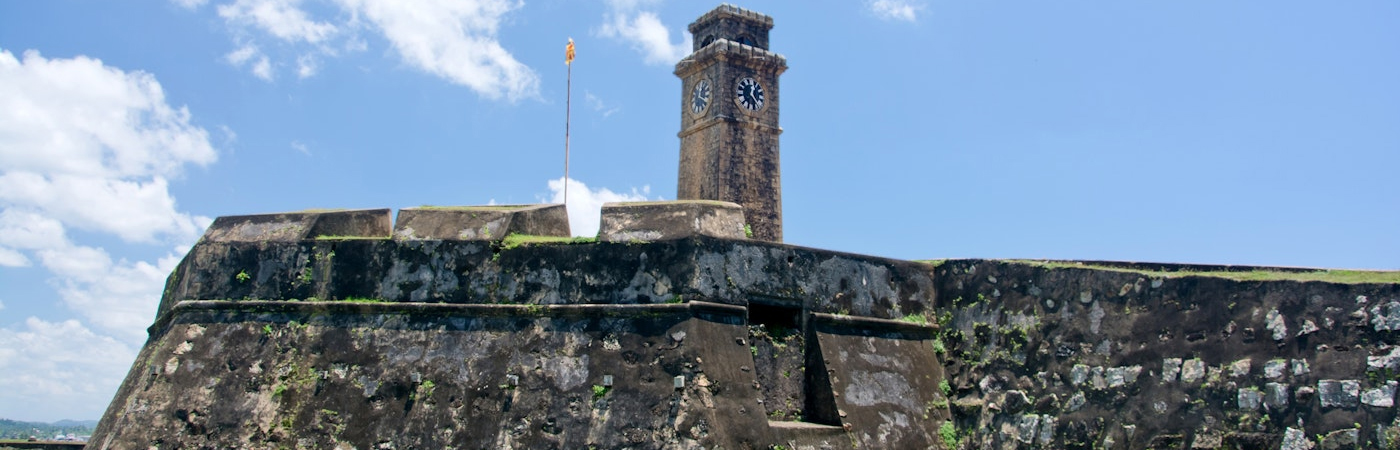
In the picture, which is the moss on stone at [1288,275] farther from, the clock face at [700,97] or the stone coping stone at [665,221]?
the clock face at [700,97]

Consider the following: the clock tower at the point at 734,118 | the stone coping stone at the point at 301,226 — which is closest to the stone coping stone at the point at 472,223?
the stone coping stone at the point at 301,226

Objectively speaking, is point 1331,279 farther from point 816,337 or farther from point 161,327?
point 161,327

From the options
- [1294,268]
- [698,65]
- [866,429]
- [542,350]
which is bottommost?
[866,429]

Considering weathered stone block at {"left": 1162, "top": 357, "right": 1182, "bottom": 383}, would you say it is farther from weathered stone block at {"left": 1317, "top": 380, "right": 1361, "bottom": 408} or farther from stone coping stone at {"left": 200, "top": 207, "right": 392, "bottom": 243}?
stone coping stone at {"left": 200, "top": 207, "right": 392, "bottom": 243}

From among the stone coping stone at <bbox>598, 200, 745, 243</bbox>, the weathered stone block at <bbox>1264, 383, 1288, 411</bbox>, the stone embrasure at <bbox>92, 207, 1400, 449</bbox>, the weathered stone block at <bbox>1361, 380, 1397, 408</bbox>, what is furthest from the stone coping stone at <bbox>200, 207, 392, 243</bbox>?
the weathered stone block at <bbox>1361, 380, 1397, 408</bbox>

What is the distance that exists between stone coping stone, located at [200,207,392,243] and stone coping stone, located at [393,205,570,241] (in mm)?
566

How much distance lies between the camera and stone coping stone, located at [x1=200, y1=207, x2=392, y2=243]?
12383mm

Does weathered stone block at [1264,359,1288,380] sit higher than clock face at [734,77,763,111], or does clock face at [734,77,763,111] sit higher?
clock face at [734,77,763,111]

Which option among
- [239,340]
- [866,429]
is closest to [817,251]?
[866,429]

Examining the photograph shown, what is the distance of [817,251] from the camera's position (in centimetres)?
1221

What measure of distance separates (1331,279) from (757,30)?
19.6 m

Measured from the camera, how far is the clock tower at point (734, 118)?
88.8ft

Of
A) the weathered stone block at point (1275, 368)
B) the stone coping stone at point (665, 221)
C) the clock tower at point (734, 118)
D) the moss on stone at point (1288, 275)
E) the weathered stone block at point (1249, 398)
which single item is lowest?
the weathered stone block at point (1249, 398)

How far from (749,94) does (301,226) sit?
54.8ft
